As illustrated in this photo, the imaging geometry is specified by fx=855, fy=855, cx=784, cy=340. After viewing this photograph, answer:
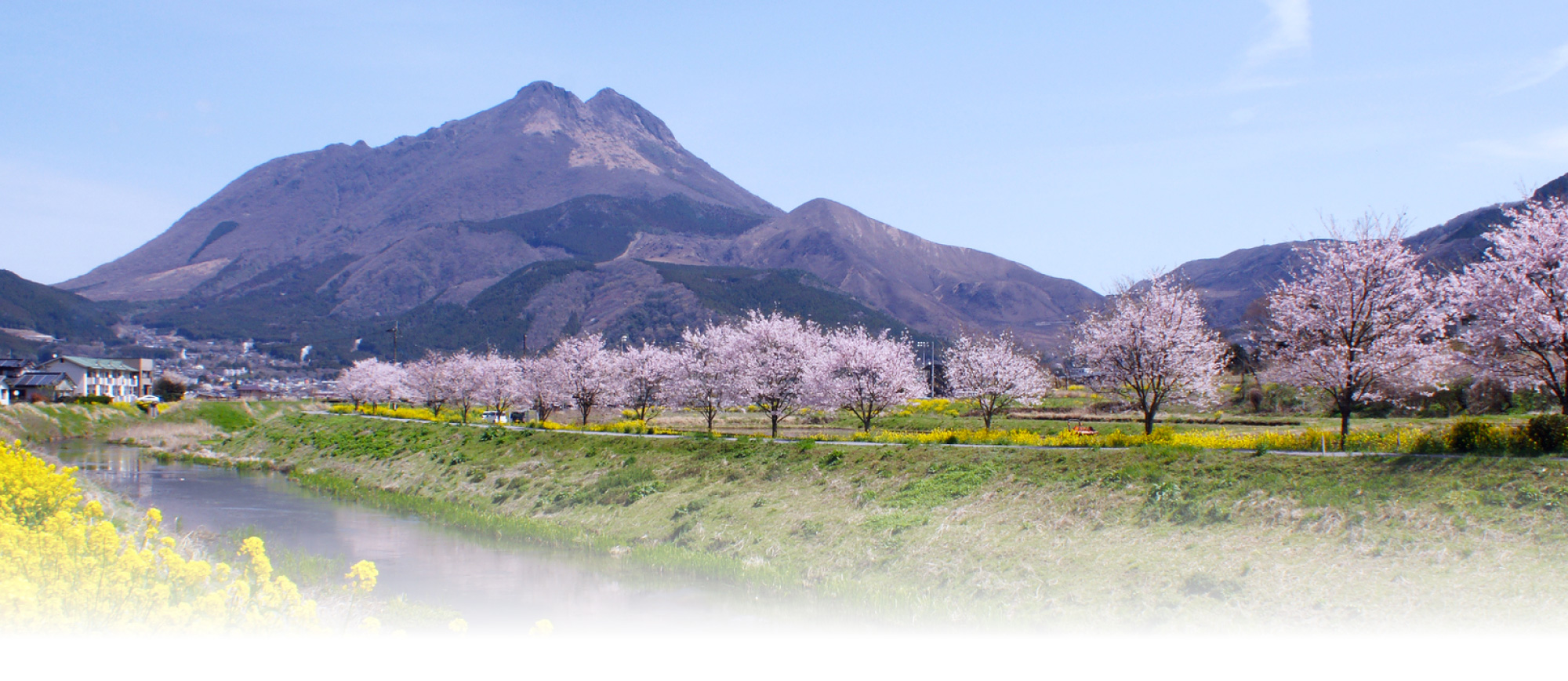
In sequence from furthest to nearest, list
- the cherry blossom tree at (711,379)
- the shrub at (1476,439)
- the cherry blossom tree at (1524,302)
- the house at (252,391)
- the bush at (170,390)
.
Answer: the house at (252,391) → the bush at (170,390) → the cherry blossom tree at (711,379) → the cherry blossom tree at (1524,302) → the shrub at (1476,439)

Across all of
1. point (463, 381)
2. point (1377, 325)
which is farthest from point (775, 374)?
point (463, 381)

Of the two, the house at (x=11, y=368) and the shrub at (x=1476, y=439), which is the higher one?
the house at (x=11, y=368)

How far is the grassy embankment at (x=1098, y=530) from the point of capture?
15.9m

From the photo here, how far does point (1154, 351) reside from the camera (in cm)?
3625

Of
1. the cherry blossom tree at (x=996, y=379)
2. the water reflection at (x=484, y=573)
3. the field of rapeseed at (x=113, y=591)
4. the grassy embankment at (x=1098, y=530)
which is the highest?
the cherry blossom tree at (x=996, y=379)

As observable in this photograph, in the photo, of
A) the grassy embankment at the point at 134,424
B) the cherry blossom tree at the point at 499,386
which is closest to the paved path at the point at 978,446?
the cherry blossom tree at the point at 499,386

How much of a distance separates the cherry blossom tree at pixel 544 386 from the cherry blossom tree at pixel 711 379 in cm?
1533

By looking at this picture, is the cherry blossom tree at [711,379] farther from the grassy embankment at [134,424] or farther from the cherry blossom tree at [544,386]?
the grassy embankment at [134,424]

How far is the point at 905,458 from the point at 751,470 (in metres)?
6.36

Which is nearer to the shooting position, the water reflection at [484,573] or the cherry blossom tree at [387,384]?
the water reflection at [484,573]

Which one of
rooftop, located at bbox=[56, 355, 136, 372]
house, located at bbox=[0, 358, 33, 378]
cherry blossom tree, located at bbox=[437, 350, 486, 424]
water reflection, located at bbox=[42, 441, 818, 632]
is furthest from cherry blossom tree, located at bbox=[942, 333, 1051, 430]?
house, located at bbox=[0, 358, 33, 378]

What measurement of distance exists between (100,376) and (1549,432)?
183 meters

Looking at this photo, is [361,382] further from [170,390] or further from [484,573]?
[484,573]

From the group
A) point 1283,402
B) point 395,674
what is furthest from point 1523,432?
point 1283,402
